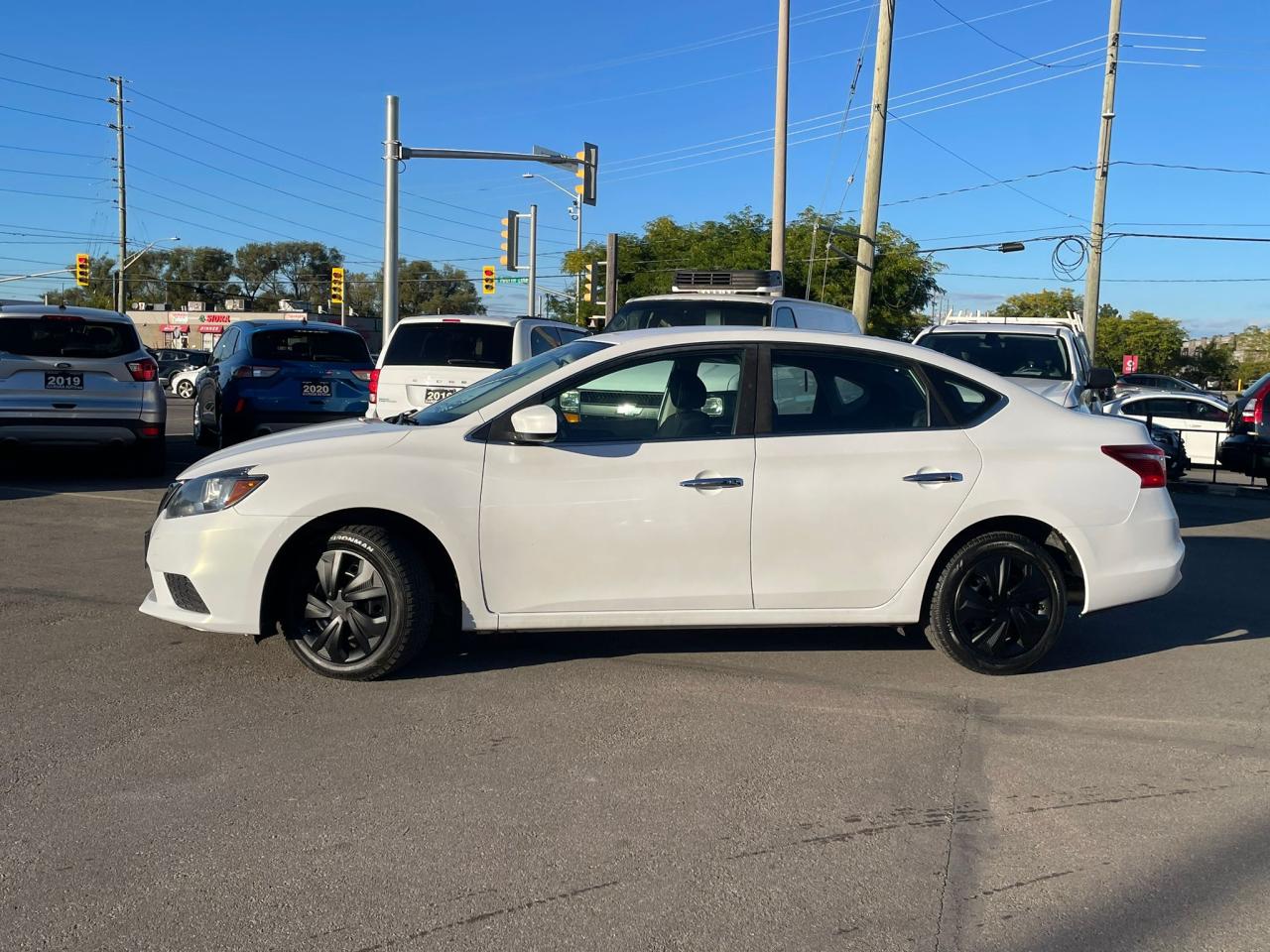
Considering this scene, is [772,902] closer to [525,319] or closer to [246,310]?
[525,319]

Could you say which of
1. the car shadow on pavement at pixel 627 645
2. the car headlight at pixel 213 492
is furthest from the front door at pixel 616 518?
the car headlight at pixel 213 492

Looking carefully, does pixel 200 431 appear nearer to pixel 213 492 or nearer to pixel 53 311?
pixel 53 311

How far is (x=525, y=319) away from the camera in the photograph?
1267 cm

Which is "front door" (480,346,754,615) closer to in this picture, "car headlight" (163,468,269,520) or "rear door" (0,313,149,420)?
"car headlight" (163,468,269,520)

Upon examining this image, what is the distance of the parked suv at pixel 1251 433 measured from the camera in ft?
46.3

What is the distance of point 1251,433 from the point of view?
46.7ft

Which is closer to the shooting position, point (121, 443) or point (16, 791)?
point (16, 791)

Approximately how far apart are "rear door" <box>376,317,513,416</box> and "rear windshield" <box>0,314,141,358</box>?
2.76 metres

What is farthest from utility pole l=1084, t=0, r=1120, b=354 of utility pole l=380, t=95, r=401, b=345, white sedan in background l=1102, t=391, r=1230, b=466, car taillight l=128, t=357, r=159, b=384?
car taillight l=128, t=357, r=159, b=384

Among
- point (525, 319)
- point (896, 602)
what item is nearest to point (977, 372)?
point (896, 602)

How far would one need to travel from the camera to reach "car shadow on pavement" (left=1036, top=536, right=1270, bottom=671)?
6395 millimetres

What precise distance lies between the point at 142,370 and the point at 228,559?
25.3ft

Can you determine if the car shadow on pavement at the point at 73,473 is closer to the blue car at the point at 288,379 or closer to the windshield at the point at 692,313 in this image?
the blue car at the point at 288,379

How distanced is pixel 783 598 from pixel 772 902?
2199 mm
